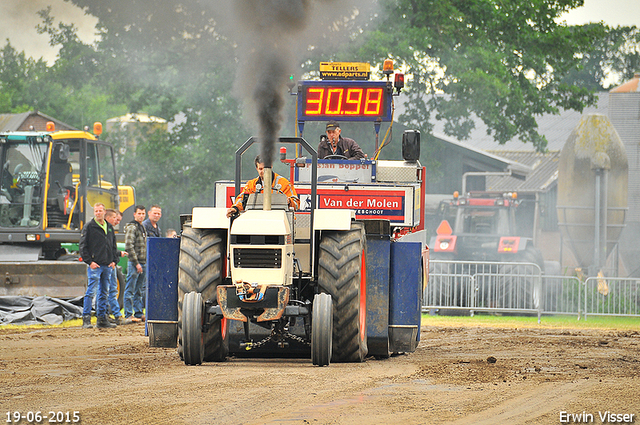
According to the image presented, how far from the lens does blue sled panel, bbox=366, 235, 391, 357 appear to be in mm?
9719

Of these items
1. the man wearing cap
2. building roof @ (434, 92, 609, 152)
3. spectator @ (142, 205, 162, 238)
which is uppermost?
building roof @ (434, 92, 609, 152)

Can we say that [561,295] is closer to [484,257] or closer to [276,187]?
[484,257]

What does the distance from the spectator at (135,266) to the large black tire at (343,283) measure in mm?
6995

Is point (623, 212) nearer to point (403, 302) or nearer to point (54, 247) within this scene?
point (54, 247)

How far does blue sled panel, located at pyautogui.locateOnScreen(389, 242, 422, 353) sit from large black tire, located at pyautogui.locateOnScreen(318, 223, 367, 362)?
2.63ft

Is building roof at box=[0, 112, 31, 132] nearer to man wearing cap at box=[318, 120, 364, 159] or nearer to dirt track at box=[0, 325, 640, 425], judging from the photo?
man wearing cap at box=[318, 120, 364, 159]

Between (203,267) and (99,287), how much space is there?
625 centimetres

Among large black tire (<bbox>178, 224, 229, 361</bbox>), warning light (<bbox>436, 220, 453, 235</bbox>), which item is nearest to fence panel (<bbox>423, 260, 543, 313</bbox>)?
warning light (<bbox>436, 220, 453, 235</bbox>)

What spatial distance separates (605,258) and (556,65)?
7.24 metres

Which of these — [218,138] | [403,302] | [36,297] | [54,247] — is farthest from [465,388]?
[218,138]

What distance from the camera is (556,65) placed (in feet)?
96.4

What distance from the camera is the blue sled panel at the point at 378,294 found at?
31.9 feet

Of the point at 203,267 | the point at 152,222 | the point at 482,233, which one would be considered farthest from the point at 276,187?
the point at 482,233

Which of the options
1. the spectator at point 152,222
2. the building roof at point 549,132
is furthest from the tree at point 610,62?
the spectator at point 152,222
